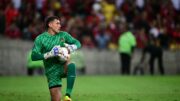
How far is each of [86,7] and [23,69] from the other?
475 cm

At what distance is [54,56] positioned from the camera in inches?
508

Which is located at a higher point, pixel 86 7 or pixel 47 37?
pixel 86 7

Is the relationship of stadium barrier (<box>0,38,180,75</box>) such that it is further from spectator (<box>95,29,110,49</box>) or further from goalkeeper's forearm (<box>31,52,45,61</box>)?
goalkeeper's forearm (<box>31,52,45,61</box>)

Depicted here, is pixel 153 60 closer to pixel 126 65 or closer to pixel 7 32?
pixel 126 65

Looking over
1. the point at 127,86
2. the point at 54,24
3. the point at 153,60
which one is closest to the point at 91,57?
the point at 153,60

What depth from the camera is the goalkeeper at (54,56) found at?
13.0m

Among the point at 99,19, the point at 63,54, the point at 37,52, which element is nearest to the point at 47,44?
the point at 37,52

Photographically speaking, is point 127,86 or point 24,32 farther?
point 24,32

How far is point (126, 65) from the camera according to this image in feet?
100

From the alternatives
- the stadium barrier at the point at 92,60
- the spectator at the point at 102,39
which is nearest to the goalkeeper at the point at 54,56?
the stadium barrier at the point at 92,60

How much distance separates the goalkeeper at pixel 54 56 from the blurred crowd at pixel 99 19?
1637cm

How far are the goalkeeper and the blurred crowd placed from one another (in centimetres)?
1637

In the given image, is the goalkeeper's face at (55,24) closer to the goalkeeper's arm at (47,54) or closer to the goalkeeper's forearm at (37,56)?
the goalkeeper's arm at (47,54)

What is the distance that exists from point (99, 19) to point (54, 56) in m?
19.4
